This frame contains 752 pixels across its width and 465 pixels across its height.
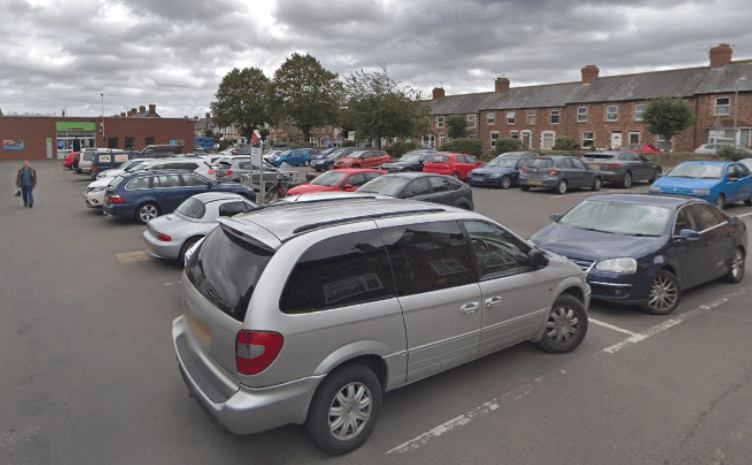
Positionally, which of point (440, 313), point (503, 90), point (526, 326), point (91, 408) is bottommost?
point (91, 408)

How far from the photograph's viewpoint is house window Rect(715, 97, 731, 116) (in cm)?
3900

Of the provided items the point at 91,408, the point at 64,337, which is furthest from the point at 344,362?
the point at 64,337

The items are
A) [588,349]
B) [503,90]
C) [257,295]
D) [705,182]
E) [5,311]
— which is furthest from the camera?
[503,90]

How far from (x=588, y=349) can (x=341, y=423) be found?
3.17m

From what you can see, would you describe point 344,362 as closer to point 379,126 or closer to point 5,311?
point 5,311

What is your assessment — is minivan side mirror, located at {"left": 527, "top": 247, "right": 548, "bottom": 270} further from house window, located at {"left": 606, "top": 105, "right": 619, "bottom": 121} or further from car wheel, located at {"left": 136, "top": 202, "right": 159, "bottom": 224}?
house window, located at {"left": 606, "top": 105, "right": 619, "bottom": 121}

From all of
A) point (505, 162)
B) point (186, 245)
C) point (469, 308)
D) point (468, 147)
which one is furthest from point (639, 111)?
point (469, 308)

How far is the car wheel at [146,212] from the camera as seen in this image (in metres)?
14.3

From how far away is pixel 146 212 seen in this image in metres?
14.4

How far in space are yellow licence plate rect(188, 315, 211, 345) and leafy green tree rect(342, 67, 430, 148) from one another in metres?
37.8

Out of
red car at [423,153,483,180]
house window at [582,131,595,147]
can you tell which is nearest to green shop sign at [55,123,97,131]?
red car at [423,153,483,180]

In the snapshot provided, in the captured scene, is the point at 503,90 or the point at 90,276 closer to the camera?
the point at 90,276

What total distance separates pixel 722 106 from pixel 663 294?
41.4m

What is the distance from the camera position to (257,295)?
3297 mm
